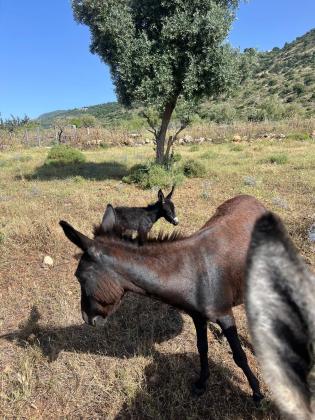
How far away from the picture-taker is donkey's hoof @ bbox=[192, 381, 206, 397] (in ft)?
12.0

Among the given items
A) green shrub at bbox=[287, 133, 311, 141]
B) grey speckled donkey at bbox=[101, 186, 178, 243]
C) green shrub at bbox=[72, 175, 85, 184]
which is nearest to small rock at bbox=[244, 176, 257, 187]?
grey speckled donkey at bbox=[101, 186, 178, 243]

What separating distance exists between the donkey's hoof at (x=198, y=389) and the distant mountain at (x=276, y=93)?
22.9 meters

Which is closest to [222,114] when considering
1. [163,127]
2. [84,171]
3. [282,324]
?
[84,171]

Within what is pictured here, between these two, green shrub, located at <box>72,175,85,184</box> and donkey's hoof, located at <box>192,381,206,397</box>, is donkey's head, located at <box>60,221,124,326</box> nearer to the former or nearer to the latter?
donkey's hoof, located at <box>192,381,206,397</box>


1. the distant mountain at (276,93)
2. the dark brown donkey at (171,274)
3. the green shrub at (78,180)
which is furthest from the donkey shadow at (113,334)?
the distant mountain at (276,93)

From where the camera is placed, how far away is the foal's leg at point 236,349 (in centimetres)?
324

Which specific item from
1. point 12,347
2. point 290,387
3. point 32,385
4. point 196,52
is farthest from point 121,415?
point 196,52

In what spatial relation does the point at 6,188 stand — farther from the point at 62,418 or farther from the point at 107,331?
the point at 62,418

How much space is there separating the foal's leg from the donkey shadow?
1174 mm

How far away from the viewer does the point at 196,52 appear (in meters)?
12.9

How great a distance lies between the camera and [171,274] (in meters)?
3.07

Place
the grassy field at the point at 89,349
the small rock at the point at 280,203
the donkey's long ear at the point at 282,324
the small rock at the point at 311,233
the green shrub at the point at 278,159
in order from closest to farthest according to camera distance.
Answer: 1. the donkey's long ear at the point at 282,324
2. the grassy field at the point at 89,349
3. the small rock at the point at 311,233
4. the small rock at the point at 280,203
5. the green shrub at the point at 278,159

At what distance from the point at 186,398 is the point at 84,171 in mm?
13109

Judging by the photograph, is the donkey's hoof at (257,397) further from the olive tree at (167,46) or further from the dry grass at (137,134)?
the dry grass at (137,134)
